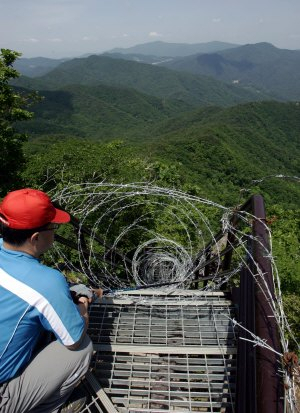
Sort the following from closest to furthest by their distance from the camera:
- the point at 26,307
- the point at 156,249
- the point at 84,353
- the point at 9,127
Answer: the point at 26,307
the point at 84,353
the point at 156,249
the point at 9,127

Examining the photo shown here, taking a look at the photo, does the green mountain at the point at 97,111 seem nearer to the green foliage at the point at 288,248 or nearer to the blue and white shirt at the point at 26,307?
the green foliage at the point at 288,248

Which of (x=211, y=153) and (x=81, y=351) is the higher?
(x=81, y=351)

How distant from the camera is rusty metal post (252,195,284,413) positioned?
149 cm

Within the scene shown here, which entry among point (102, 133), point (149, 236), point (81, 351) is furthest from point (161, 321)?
point (102, 133)

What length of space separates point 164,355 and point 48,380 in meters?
1.12

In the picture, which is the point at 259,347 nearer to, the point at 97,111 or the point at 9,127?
the point at 9,127

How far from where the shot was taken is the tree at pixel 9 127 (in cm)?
1180

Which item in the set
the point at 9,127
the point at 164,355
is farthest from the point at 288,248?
the point at 9,127

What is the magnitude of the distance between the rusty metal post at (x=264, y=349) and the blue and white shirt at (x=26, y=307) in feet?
3.70

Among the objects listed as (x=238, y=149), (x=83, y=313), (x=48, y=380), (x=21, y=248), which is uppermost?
(x=21, y=248)

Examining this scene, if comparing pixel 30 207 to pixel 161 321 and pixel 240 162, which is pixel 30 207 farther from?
pixel 240 162

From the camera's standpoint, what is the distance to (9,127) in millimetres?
12008

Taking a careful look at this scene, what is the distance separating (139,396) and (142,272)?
3.41 meters

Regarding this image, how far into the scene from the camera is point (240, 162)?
187ft
